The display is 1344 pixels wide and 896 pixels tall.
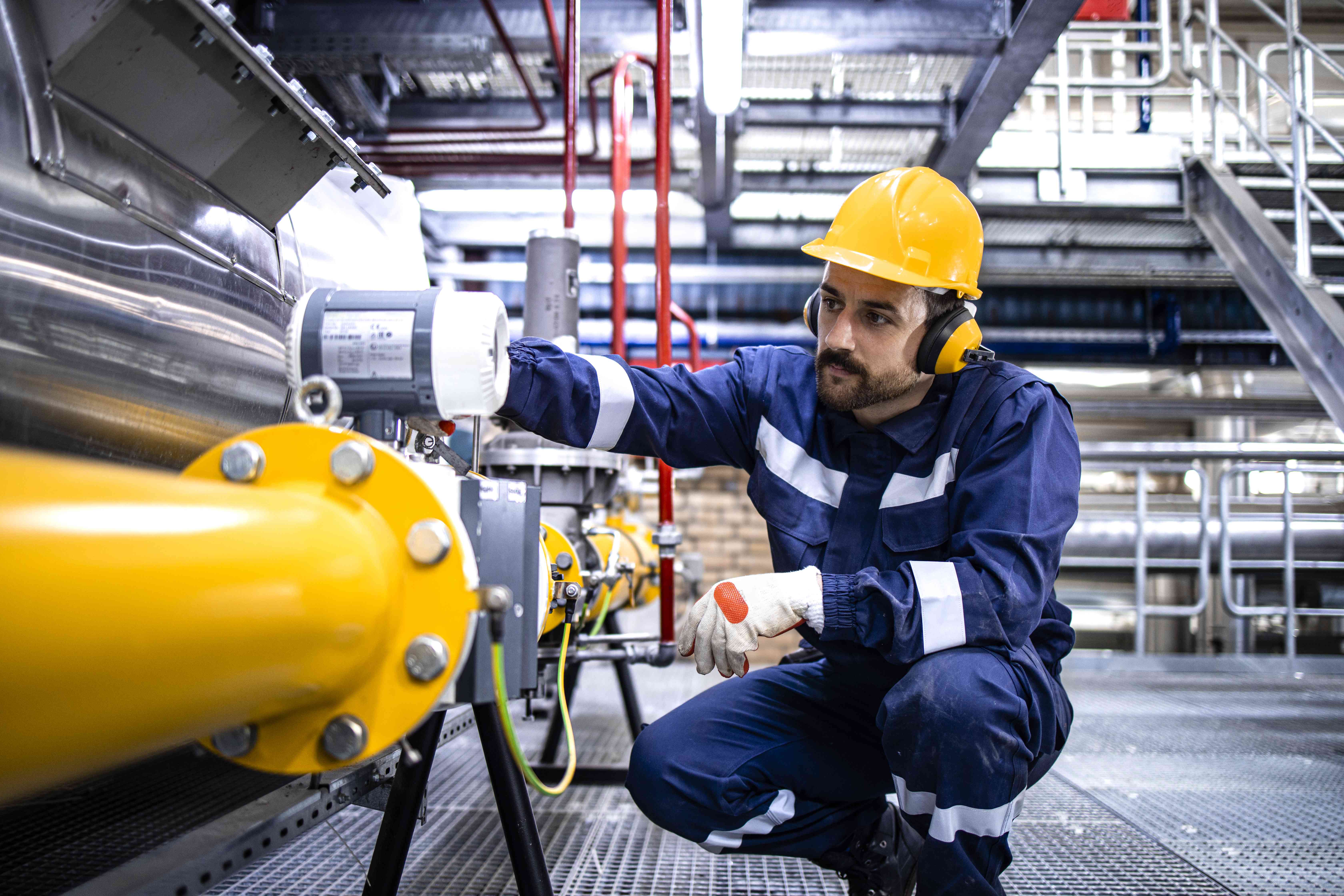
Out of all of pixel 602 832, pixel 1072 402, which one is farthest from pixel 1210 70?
pixel 602 832

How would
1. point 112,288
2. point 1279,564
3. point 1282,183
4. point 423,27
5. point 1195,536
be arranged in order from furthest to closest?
point 1195,536 → point 1279,564 → point 1282,183 → point 423,27 → point 112,288

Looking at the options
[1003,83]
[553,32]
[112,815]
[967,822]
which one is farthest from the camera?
[1003,83]

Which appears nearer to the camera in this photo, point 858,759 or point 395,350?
point 395,350

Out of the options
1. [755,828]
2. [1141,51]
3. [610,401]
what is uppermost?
[1141,51]

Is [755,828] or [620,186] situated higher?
[620,186]

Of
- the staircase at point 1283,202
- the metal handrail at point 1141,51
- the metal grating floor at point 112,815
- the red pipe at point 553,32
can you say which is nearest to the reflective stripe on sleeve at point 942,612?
the metal grating floor at point 112,815

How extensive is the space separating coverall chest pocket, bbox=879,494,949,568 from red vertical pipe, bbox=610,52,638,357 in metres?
0.76

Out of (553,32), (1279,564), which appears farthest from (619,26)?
(1279,564)

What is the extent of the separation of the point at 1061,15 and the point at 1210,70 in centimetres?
103

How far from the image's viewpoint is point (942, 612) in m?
0.99

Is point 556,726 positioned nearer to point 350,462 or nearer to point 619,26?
point 350,462

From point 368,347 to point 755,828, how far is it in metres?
0.82

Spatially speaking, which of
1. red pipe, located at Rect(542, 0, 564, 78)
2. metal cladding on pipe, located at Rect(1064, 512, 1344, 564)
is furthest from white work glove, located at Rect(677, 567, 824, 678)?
metal cladding on pipe, located at Rect(1064, 512, 1344, 564)

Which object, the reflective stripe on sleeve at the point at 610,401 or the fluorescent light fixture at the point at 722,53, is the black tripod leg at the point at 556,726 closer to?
the reflective stripe on sleeve at the point at 610,401
